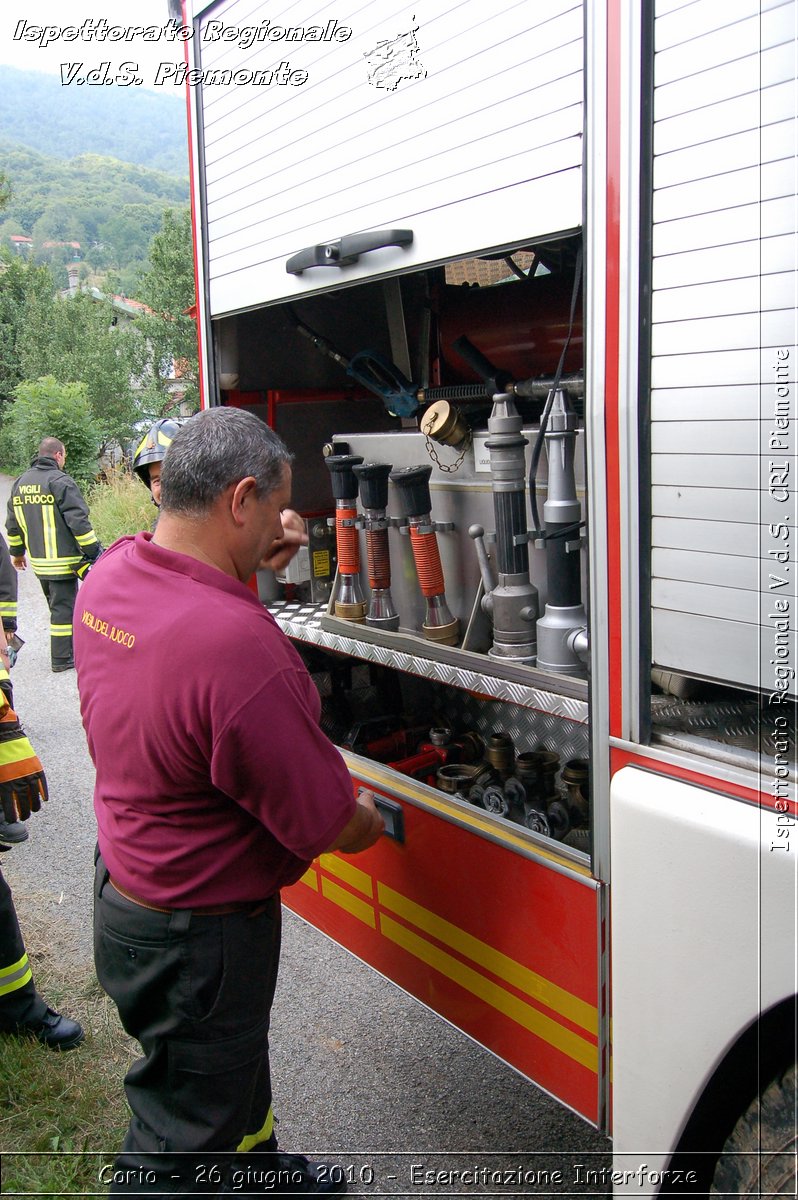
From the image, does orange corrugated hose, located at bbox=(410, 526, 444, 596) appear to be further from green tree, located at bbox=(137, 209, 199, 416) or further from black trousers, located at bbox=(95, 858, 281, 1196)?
green tree, located at bbox=(137, 209, 199, 416)

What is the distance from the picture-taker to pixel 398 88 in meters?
1.94

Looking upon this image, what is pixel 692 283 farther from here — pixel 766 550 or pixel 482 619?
pixel 482 619

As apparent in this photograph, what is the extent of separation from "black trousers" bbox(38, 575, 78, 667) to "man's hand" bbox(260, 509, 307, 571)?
19.1ft

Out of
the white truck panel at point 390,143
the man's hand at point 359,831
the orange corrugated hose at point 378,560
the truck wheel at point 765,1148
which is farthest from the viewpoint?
the orange corrugated hose at point 378,560

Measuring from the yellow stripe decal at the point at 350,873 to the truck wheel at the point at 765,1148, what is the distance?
1.17 m

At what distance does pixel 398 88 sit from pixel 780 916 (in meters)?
1.84

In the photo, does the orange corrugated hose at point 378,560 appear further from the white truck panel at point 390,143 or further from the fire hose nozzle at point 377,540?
the white truck panel at point 390,143

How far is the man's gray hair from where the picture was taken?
1.67m

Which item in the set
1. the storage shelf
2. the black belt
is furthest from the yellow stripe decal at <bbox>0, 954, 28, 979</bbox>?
the storage shelf

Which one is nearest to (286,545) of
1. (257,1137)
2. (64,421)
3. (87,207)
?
(257,1137)

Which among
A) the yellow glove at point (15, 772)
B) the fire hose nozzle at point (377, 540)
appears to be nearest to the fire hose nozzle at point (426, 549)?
the fire hose nozzle at point (377, 540)

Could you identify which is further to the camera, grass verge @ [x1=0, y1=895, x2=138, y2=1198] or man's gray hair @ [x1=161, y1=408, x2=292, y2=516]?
grass verge @ [x1=0, y1=895, x2=138, y2=1198]

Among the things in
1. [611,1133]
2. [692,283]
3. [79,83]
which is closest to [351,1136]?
[611,1133]

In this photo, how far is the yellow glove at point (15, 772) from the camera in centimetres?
281
